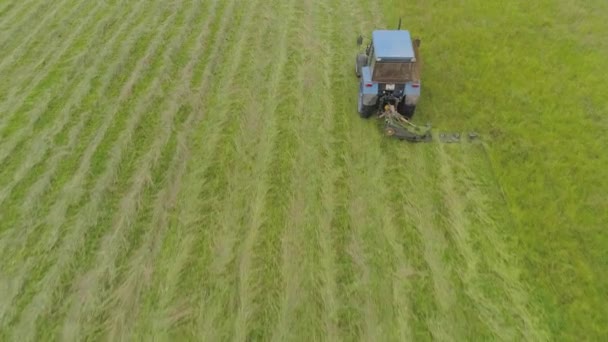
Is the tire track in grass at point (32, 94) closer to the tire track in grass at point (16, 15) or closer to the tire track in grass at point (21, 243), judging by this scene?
the tire track in grass at point (16, 15)

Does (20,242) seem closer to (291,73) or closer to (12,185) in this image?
(12,185)

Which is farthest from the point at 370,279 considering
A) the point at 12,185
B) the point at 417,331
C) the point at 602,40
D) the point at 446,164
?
the point at 602,40

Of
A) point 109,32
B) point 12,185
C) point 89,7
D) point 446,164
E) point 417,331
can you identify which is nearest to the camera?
point 417,331

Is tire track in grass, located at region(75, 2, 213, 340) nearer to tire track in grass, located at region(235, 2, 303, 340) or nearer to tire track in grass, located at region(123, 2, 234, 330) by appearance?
tire track in grass, located at region(123, 2, 234, 330)

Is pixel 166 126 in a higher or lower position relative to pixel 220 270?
higher

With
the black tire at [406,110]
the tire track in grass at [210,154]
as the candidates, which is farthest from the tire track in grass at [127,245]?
the black tire at [406,110]
